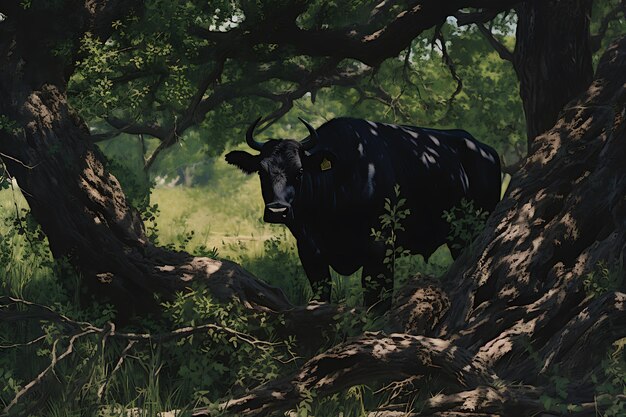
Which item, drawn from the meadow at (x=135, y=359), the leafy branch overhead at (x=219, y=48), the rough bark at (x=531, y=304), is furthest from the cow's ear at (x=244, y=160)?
the rough bark at (x=531, y=304)

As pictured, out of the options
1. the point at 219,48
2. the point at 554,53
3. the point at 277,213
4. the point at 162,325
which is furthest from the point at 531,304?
the point at 219,48

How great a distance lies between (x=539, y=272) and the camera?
24.2ft

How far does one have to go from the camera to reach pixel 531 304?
7.20m

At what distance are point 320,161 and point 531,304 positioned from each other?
256 centimetres

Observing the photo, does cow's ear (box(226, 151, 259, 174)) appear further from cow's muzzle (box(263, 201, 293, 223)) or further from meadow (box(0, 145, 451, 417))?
meadow (box(0, 145, 451, 417))

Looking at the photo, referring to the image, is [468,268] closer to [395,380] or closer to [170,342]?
[395,380]

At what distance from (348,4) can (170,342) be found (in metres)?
5.40

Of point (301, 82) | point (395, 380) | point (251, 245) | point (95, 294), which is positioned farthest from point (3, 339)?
point (251, 245)

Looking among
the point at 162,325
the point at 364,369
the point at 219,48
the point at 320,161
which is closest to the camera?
the point at 364,369

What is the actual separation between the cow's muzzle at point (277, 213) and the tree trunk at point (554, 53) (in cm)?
345

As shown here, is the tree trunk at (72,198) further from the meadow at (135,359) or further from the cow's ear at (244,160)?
the cow's ear at (244,160)

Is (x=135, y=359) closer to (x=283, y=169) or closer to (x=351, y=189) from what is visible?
(x=283, y=169)

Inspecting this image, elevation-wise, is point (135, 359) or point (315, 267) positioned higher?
point (315, 267)

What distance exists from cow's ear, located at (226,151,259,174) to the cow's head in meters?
0.02
